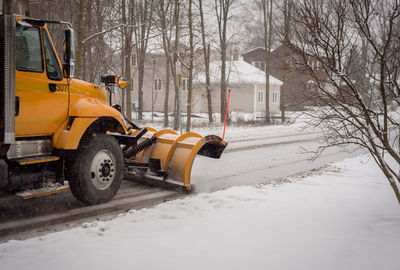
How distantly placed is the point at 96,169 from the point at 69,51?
178cm

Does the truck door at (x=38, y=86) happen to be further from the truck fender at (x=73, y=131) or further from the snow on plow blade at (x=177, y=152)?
the snow on plow blade at (x=177, y=152)

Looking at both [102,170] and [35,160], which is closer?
[35,160]

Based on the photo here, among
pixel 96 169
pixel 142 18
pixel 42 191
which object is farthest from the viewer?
pixel 142 18

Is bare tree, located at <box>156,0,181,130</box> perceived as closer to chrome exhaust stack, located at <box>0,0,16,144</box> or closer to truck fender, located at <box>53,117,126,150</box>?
truck fender, located at <box>53,117,126,150</box>

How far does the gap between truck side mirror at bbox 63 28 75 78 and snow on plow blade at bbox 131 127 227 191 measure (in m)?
2.32

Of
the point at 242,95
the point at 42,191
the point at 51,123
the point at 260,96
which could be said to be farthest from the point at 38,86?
the point at 260,96

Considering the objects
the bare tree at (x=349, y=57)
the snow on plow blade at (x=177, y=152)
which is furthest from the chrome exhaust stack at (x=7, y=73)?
the bare tree at (x=349, y=57)

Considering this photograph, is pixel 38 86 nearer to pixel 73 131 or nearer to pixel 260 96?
pixel 73 131

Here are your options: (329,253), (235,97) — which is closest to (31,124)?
(329,253)

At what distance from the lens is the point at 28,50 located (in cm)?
517

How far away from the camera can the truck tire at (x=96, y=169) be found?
5.70m

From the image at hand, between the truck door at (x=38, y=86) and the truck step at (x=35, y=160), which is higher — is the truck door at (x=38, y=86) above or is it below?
above

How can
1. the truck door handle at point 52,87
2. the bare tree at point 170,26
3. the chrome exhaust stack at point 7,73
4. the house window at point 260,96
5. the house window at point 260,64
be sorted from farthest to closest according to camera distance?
the house window at point 260,64, the house window at point 260,96, the bare tree at point 170,26, the truck door handle at point 52,87, the chrome exhaust stack at point 7,73

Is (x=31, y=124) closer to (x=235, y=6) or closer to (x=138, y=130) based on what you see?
→ (x=138, y=130)
